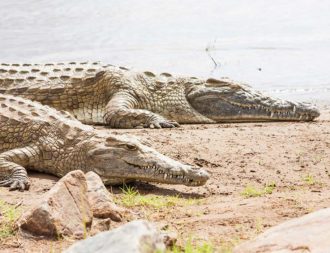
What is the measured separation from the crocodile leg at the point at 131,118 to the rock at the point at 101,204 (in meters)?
4.19

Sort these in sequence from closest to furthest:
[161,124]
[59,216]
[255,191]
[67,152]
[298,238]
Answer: [298,238], [59,216], [255,191], [67,152], [161,124]

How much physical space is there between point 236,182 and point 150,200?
46.1 inches

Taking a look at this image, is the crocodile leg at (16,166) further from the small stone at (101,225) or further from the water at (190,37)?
the water at (190,37)

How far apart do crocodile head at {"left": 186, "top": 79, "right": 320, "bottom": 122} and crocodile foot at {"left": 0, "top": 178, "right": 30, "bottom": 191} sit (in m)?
4.14

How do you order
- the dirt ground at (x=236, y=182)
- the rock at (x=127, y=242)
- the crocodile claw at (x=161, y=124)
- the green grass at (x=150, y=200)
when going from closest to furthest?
the rock at (x=127, y=242), the dirt ground at (x=236, y=182), the green grass at (x=150, y=200), the crocodile claw at (x=161, y=124)

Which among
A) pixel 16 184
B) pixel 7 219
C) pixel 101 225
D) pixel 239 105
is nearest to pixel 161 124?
pixel 239 105

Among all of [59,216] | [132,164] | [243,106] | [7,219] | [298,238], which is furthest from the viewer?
[243,106]

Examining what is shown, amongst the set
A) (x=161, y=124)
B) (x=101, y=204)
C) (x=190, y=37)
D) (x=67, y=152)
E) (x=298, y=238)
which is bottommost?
(x=190, y=37)

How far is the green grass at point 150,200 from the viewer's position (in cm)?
577

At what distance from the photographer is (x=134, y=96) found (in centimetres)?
1045

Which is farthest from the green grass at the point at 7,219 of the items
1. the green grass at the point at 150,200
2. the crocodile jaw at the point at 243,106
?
the crocodile jaw at the point at 243,106

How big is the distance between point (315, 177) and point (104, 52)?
416 inches

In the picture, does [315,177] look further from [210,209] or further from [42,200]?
[42,200]

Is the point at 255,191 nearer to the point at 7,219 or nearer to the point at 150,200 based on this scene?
the point at 150,200
